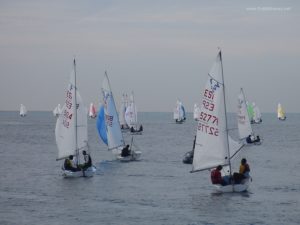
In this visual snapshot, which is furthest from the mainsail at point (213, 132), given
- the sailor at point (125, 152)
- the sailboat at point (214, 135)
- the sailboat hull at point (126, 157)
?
the sailboat hull at point (126, 157)

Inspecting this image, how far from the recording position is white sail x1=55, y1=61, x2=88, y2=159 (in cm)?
5156

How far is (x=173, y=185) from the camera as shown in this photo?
47.8 metres

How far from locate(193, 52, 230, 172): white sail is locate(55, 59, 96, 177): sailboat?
470 inches

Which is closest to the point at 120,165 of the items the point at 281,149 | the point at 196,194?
the point at 196,194

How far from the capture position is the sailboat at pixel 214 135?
41.3 meters

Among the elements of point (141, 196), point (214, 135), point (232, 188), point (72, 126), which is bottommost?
point (141, 196)

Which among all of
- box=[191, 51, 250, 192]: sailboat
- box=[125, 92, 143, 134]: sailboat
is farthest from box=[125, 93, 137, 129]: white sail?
box=[191, 51, 250, 192]: sailboat

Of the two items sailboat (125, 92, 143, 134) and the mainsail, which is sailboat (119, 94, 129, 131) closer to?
sailboat (125, 92, 143, 134)

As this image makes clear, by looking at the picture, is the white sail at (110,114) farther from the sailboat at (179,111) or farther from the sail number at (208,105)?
the sailboat at (179,111)

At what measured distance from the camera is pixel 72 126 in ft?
170

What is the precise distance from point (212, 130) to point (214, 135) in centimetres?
35

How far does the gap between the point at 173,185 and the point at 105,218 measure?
1388cm

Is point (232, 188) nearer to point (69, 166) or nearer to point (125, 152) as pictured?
point (69, 166)

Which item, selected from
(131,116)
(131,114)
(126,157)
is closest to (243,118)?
(126,157)
